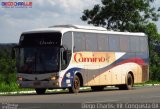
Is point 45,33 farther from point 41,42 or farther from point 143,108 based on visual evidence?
point 143,108

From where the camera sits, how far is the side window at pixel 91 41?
3406cm

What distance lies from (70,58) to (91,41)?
259 cm

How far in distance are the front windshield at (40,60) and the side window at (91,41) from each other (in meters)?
2.88

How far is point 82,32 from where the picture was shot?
33.8 metres

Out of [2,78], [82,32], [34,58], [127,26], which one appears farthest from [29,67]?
[127,26]

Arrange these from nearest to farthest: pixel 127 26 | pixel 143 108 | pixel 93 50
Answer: pixel 143 108
pixel 93 50
pixel 127 26

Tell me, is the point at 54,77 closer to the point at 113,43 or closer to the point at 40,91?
the point at 40,91

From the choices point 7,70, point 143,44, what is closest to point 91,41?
point 143,44

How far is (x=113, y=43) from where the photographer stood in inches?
1446

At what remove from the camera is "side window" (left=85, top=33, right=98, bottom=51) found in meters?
34.1

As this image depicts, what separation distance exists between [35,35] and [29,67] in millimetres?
1712

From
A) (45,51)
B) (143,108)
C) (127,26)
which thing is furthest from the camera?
(127,26)

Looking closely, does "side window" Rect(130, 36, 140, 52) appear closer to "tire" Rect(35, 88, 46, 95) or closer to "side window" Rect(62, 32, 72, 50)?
"side window" Rect(62, 32, 72, 50)

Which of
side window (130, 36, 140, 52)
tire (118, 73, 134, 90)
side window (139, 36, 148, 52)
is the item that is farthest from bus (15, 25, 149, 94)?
side window (139, 36, 148, 52)
